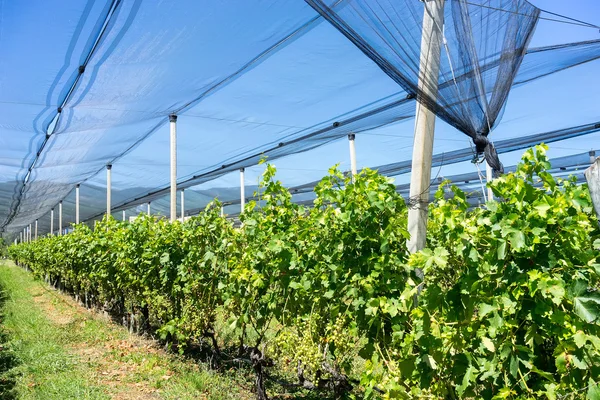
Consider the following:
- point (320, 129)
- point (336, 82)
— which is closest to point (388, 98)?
point (336, 82)

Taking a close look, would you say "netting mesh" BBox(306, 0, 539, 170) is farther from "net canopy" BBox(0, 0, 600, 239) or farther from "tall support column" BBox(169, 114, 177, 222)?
"tall support column" BBox(169, 114, 177, 222)

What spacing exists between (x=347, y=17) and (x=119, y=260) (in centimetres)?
422

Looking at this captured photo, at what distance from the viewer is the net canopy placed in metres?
2.79

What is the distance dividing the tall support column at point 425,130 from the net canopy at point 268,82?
6 centimetres

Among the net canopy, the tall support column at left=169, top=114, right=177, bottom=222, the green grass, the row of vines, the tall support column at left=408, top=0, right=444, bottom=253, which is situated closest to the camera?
the row of vines

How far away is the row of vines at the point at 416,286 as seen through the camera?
1.46 m

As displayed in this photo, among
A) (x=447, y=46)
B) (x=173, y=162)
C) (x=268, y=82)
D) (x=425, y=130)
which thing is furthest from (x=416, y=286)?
(x=173, y=162)

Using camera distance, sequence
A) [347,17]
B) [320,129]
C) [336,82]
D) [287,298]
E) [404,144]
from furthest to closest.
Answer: [404,144]
[320,129]
[336,82]
[287,298]
[347,17]

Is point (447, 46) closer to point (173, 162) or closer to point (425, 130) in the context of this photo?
point (425, 130)

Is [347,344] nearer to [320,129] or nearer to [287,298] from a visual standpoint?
[287,298]

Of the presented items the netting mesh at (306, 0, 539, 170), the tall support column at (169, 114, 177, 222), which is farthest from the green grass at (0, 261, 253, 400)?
the netting mesh at (306, 0, 539, 170)

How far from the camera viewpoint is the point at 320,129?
21.8 feet

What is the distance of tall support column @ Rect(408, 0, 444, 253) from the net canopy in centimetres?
6

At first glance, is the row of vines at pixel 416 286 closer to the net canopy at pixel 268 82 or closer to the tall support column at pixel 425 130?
the tall support column at pixel 425 130
